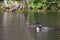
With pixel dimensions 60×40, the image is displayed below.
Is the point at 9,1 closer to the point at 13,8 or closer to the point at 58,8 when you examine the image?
the point at 13,8

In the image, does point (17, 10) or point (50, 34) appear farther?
point (17, 10)

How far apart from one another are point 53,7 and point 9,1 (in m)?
2.90

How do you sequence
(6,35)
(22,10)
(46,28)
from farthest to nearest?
(22,10)
(46,28)
(6,35)

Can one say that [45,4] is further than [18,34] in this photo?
Yes

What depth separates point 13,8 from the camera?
21062 mm

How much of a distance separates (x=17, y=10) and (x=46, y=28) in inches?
396

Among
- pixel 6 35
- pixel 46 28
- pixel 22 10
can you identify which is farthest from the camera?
pixel 22 10

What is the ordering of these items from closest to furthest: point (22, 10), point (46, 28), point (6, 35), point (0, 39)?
point (0, 39) → point (6, 35) → point (46, 28) → point (22, 10)

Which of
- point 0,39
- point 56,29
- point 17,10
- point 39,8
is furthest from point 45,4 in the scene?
point 0,39

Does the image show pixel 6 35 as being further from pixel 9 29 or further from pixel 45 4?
pixel 45 4

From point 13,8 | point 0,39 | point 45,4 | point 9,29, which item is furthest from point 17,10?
point 0,39

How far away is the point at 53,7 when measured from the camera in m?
21.4

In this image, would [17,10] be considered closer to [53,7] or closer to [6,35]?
[53,7]

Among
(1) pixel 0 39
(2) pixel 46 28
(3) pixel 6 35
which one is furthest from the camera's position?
(2) pixel 46 28
